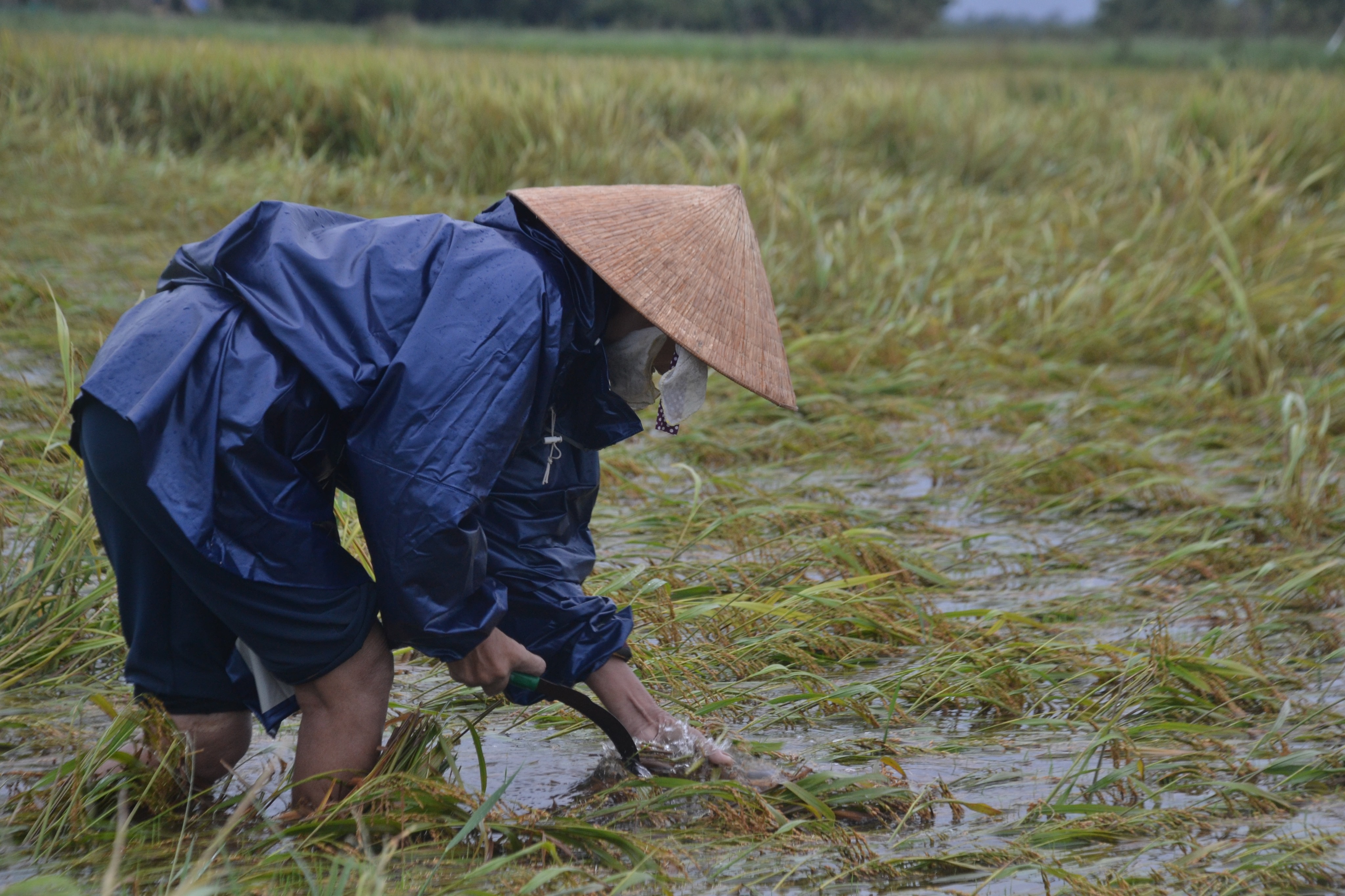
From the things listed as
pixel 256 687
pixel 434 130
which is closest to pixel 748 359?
pixel 256 687

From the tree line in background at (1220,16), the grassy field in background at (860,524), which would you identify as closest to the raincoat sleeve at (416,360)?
the grassy field in background at (860,524)

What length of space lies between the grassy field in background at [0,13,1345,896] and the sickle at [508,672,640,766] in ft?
0.20

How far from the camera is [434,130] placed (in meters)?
7.71

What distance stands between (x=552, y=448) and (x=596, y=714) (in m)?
0.48

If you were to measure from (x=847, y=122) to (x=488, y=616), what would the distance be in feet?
24.9

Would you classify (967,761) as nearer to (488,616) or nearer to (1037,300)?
(488,616)

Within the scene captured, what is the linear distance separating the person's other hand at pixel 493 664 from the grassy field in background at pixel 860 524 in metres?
0.17

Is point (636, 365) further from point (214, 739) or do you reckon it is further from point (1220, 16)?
point (1220, 16)

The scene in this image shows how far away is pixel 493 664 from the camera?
5.88 ft

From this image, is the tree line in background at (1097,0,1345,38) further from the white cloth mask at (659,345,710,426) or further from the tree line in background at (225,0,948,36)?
the white cloth mask at (659,345,710,426)

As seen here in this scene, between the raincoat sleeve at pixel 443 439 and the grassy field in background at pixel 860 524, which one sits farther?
the grassy field in background at pixel 860 524

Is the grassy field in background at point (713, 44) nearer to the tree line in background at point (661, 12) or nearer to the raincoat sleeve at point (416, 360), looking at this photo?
the tree line in background at point (661, 12)

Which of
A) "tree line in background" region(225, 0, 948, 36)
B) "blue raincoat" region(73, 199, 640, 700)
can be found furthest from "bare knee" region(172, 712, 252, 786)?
"tree line in background" region(225, 0, 948, 36)

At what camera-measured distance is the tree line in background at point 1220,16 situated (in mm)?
29172
